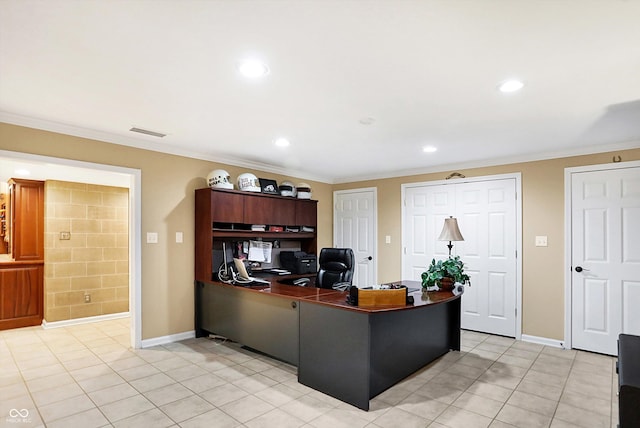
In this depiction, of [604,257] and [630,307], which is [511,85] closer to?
[604,257]

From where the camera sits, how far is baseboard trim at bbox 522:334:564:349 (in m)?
4.09

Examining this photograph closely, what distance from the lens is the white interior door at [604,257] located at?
3.72 metres

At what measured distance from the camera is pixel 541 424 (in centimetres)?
239

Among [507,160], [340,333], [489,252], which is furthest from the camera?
[489,252]

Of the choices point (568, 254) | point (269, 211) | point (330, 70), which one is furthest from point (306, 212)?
point (568, 254)

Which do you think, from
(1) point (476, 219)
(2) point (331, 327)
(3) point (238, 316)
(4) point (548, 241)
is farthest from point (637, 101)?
(3) point (238, 316)

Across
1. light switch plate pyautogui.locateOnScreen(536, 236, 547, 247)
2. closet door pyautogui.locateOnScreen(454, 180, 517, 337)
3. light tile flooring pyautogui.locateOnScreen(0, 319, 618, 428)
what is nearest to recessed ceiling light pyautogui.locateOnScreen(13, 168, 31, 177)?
light tile flooring pyautogui.locateOnScreen(0, 319, 618, 428)

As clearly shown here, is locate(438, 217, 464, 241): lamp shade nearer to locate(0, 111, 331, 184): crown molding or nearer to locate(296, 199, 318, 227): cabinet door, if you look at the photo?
locate(296, 199, 318, 227): cabinet door

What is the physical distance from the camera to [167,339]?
13.3ft

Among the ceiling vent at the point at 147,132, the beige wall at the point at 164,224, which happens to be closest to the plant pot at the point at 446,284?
the beige wall at the point at 164,224

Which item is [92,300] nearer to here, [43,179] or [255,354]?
[43,179]

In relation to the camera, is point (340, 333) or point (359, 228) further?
point (359, 228)

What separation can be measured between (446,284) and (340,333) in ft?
4.59

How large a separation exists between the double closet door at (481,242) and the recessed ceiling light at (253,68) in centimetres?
359
